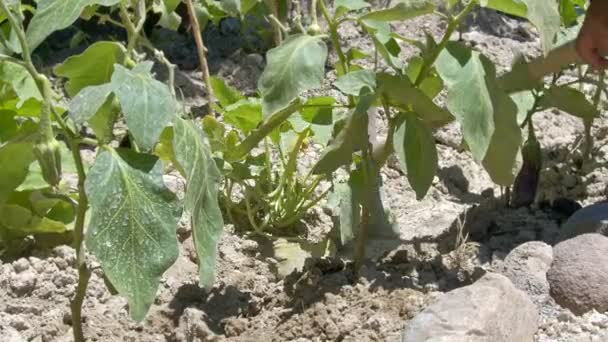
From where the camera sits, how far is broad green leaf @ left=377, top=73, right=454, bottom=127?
1.63 metres

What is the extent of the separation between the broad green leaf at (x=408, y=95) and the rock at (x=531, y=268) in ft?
1.04

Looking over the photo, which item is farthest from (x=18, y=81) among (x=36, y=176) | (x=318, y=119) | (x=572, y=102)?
(x=572, y=102)

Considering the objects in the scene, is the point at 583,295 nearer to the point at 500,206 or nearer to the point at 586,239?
the point at 586,239

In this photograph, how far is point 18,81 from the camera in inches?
72.0

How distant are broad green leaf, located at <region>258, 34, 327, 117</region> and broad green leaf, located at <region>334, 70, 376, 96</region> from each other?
0.18ft

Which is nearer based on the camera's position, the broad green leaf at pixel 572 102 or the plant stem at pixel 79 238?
the plant stem at pixel 79 238

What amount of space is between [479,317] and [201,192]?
0.46 m

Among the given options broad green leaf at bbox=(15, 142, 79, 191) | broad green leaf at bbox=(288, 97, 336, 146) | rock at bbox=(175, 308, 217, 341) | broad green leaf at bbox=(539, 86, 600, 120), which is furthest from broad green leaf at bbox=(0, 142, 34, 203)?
broad green leaf at bbox=(539, 86, 600, 120)

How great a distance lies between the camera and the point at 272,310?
69.3 inches

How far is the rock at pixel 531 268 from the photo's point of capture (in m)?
1.75

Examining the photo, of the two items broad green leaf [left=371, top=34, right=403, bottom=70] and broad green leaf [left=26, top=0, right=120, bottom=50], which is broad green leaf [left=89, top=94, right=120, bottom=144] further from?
broad green leaf [left=371, top=34, right=403, bottom=70]

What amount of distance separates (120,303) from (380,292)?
1.45 feet

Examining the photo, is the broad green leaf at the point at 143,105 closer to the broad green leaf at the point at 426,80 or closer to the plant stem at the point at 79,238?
the plant stem at the point at 79,238

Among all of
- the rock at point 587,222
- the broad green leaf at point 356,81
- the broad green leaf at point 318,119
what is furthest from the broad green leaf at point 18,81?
the rock at point 587,222
